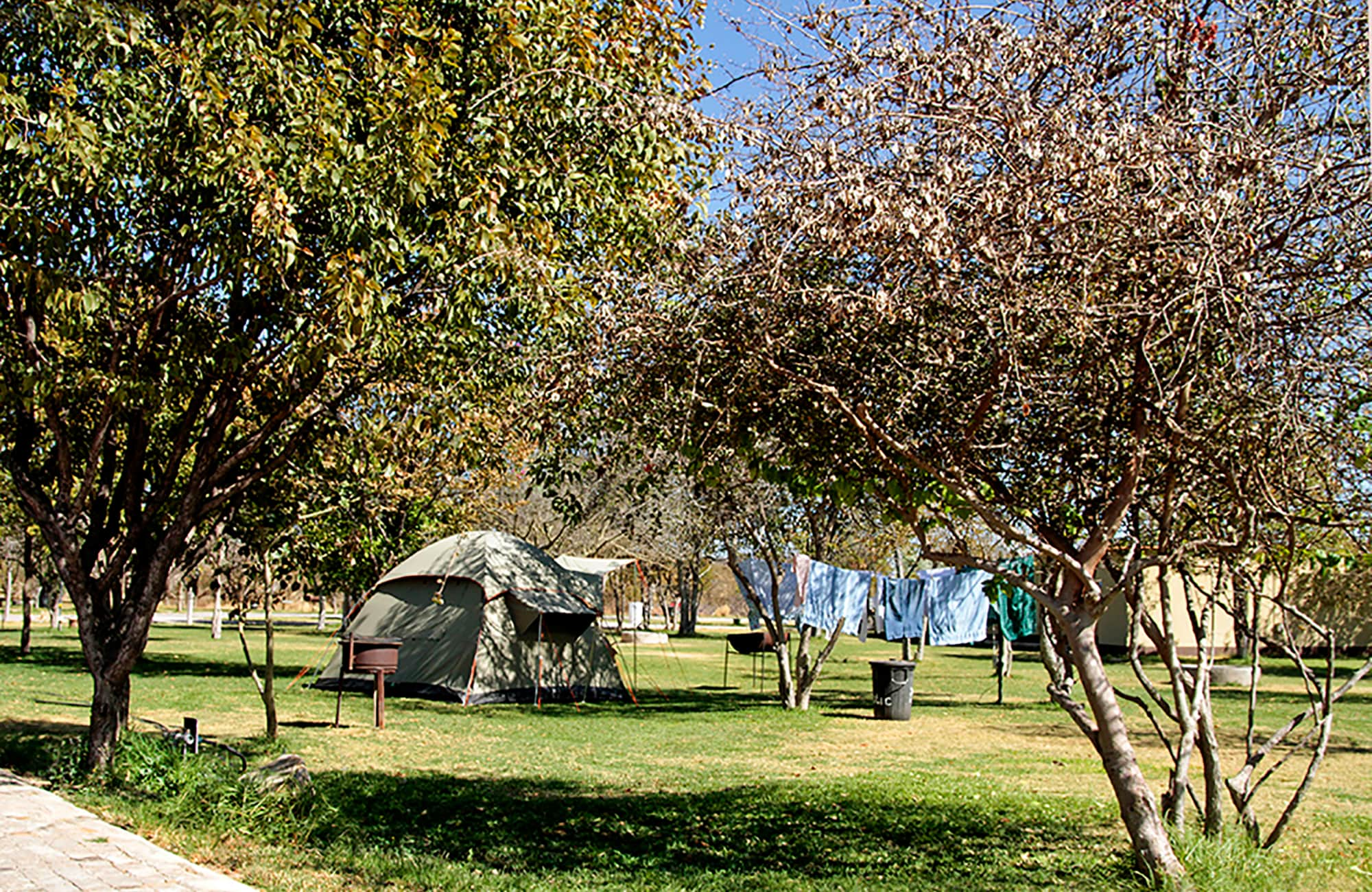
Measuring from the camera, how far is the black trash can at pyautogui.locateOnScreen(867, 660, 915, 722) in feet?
55.8

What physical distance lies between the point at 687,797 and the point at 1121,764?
4.48m

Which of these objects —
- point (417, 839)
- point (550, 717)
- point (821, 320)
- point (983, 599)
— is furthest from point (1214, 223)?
point (983, 599)

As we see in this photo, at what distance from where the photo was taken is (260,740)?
40.4 feet

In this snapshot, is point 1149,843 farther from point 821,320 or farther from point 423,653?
point 423,653

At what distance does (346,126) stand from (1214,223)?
17.7ft

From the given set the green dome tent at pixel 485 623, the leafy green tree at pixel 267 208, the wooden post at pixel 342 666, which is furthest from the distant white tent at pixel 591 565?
the leafy green tree at pixel 267 208

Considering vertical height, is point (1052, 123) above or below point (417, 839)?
above

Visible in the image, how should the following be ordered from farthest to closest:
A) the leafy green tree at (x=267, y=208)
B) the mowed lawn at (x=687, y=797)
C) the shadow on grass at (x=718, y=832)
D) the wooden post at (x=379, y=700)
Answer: the wooden post at (x=379, y=700) → the leafy green tree at (x=267, y=208) → the shadow on grass at (x=718, y=832) → the mowed lawn at (x=687, y=797)

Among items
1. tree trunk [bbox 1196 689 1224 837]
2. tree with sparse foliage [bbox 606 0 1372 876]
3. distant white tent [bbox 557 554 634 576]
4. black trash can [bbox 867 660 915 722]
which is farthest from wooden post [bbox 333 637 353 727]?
tree trunk [bbox 1196 689 1224 837]

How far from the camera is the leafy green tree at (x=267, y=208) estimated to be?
24.0 ft

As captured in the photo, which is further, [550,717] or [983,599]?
[983,599]

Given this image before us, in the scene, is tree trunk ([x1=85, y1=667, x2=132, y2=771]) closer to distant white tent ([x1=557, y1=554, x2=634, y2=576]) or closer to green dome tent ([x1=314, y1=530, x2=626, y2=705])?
green dome tent ([x1=314, y1=530, x2=626, y2=705])

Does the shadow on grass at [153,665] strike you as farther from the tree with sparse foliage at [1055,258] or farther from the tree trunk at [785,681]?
the tree with sparse foliage at [1055,258]

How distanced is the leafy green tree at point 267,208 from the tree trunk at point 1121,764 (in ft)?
11.8
